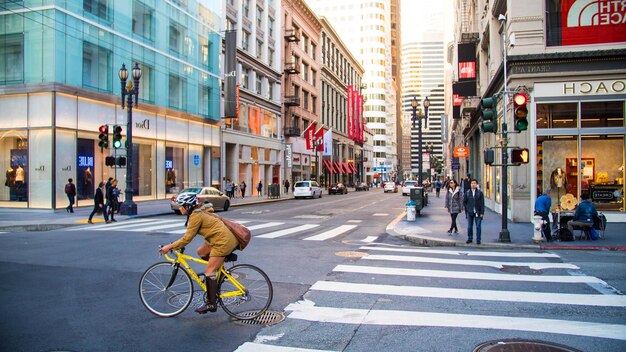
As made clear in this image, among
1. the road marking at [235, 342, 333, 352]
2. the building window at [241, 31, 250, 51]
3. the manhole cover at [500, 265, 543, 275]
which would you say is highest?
the building window at [241, 31, 250, 51]

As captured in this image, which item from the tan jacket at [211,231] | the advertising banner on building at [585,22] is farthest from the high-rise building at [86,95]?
the advertising banner on building at [585,22]

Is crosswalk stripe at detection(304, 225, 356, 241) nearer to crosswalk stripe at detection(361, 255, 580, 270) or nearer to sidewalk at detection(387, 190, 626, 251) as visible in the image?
sidewalk at detection(387, 190, 626, 251)

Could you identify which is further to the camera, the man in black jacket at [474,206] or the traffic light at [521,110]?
the man in black jacket at [474,206]

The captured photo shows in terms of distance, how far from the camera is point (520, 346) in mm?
5086

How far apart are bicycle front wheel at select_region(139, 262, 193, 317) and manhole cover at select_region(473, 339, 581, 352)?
3701mm

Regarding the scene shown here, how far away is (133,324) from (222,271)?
1302 mm

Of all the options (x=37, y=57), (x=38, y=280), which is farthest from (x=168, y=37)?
(x=38, y=280)

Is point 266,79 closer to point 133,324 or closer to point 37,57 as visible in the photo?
point 37,57

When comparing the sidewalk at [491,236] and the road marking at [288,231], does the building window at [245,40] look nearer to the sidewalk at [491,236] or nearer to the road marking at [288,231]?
the road marking at [288,231]

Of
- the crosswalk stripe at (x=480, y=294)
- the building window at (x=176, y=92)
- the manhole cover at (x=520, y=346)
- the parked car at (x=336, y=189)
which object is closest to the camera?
the manhole cover at (x=520, y=346)

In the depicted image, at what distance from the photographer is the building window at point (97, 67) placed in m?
25.6

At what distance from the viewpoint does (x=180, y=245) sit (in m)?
5.84

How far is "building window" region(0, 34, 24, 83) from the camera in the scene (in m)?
24.0

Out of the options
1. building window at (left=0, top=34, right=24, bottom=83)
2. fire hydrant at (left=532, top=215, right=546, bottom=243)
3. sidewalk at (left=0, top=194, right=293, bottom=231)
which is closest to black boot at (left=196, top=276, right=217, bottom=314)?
fire hydrant at (left=532, top=215, right=546, bottom=243)
